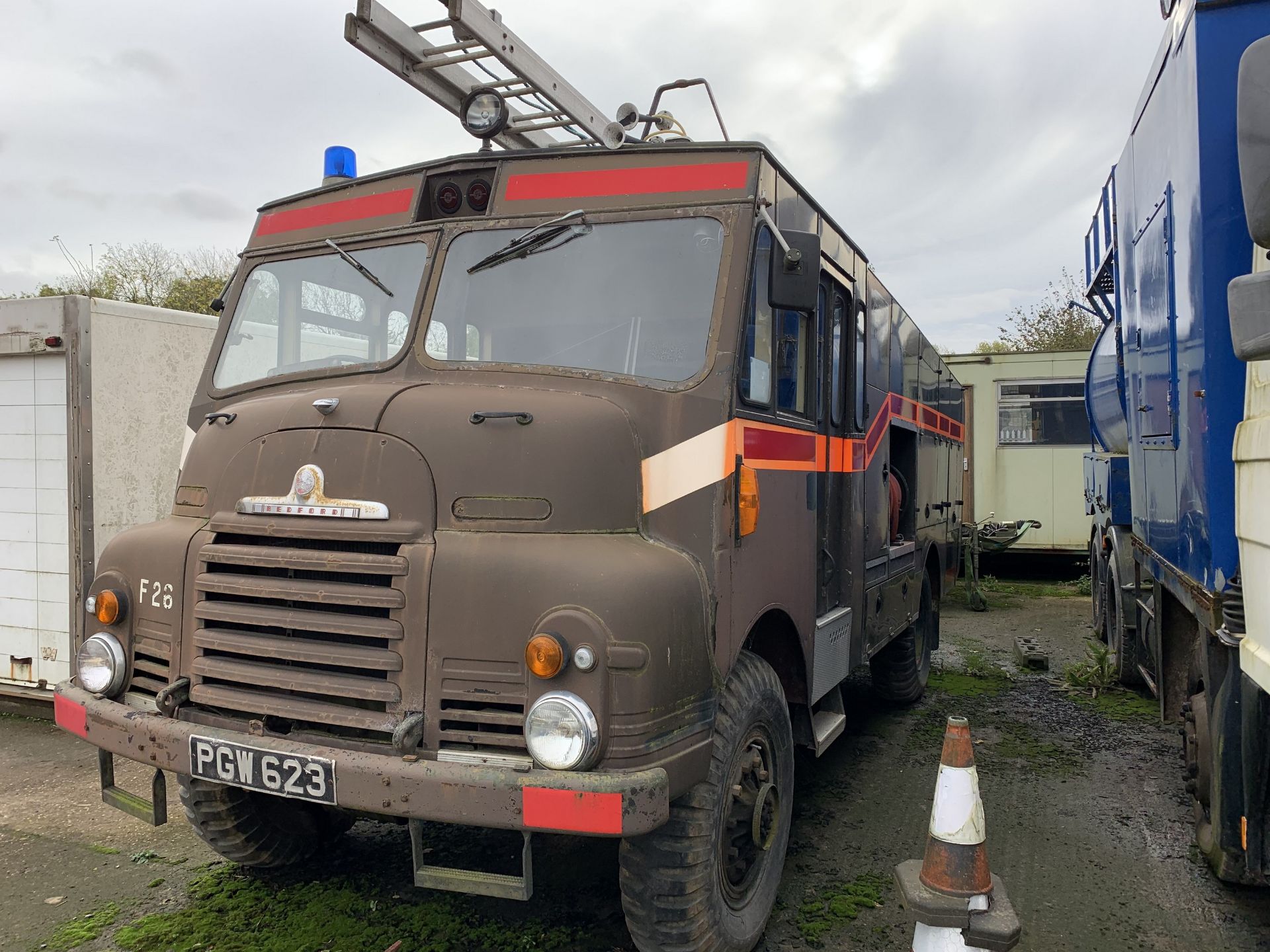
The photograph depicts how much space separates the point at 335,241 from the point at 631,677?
234 centimetres

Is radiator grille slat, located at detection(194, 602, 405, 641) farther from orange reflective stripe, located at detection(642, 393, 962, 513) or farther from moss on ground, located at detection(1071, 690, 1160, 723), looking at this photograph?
moss on ground, located at detection(1071, 690, 1160, 723)

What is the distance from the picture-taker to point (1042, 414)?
13.1m

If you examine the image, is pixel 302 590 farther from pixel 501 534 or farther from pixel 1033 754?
pixel 1033 754

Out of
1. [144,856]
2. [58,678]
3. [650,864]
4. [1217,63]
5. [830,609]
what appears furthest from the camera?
[58,678]

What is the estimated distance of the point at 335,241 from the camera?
12.3ft

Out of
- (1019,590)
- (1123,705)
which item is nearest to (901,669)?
(1123,705)

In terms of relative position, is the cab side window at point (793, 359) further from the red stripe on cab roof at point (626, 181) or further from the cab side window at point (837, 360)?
the red stripe on cab roof at point (626, 181)

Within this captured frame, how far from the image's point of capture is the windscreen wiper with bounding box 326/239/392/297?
3.55 m

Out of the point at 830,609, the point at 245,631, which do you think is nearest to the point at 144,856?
the point at 245,631

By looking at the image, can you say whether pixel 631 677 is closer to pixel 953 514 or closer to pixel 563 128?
pixel 563 128

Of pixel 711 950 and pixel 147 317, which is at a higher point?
pixel 147 317

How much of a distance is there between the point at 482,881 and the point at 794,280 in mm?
2254

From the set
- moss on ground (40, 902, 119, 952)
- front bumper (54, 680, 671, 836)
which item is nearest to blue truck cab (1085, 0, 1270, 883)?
front bumper (54, 680, 671, 836)

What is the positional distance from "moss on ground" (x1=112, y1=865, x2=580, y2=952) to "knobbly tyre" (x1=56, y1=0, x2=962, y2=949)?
20 centimetres
